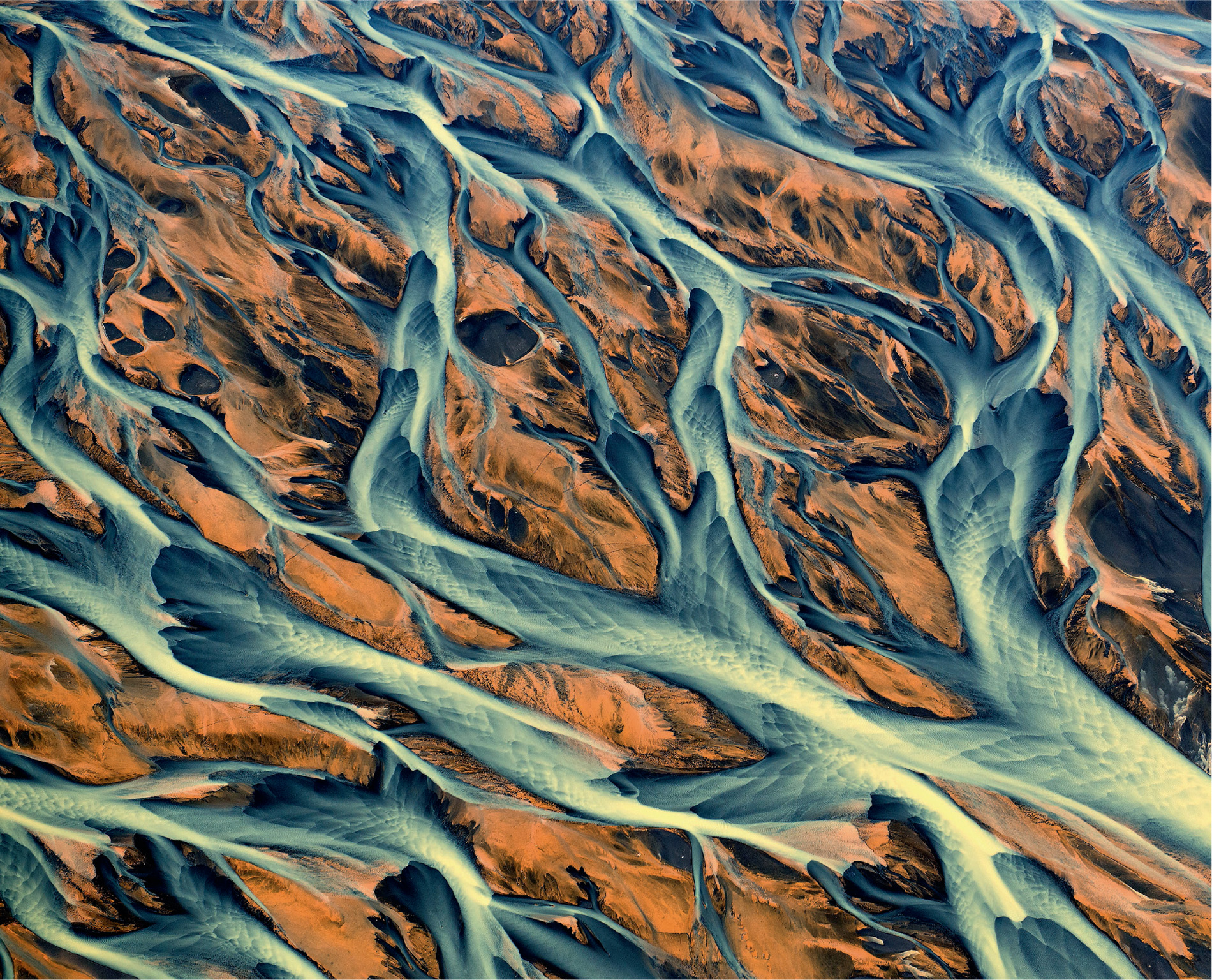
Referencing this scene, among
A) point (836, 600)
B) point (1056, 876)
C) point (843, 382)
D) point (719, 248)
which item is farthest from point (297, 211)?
point (1056, 876)

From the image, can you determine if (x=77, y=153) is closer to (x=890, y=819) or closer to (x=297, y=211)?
(x=297, y=211)

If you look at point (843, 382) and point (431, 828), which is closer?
point (431, 828)

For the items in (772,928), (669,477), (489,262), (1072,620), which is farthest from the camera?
(489,262)

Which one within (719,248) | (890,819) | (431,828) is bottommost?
(431,828)

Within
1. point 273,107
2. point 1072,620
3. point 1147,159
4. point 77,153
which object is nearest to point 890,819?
point 1072,620

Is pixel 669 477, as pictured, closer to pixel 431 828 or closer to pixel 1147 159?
pixel 431 828

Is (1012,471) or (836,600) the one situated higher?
(1012,471)

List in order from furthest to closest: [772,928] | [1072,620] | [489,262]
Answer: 1. [489,262]
2. [1072,620]
3. [772,928]
